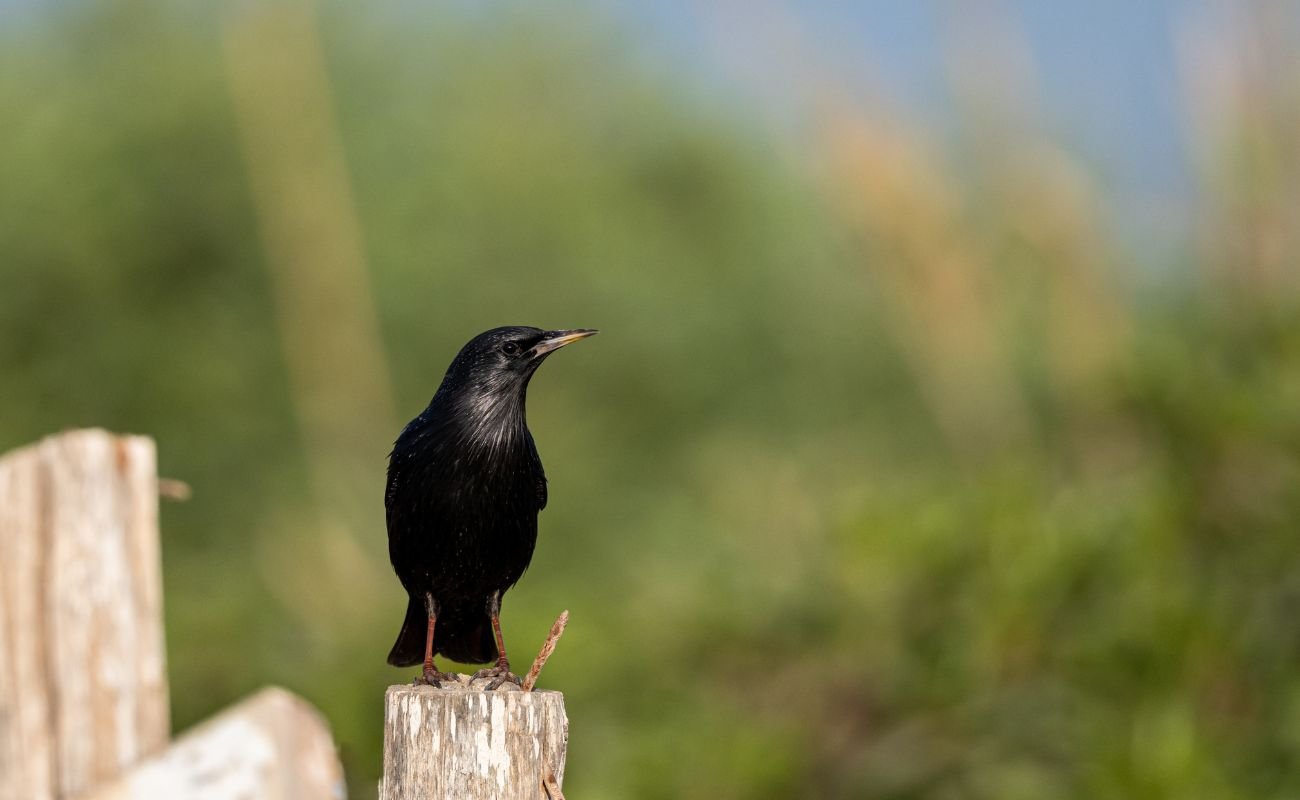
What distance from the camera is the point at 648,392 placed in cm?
1381

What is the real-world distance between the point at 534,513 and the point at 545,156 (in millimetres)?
12854

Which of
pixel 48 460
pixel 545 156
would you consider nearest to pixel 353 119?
pixel 545 156

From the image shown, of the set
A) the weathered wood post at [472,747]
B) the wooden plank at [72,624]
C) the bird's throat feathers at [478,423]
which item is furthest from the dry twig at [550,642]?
the wooden plank at [72,624]

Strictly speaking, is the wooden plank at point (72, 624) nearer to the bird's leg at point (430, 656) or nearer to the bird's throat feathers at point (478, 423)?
the bird's leg at point (430, 656)

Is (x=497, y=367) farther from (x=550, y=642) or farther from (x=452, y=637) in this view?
(x=550, y=642)

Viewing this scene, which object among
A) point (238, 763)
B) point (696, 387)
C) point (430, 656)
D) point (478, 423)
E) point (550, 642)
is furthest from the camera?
point (696, 387)

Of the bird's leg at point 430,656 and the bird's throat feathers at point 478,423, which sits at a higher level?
the bird's throat feathers at point 478,423

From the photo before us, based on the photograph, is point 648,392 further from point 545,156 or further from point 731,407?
point 545,156

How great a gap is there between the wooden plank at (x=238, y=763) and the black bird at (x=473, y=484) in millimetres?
278

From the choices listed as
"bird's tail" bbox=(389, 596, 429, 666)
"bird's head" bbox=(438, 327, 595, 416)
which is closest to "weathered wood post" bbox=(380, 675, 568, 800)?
"bird's head" bbox=(438, 327, 595, 416)

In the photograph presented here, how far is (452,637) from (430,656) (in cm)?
21

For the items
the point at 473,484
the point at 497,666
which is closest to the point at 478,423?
the point at 473,484

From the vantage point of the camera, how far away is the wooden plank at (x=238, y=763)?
284 cm

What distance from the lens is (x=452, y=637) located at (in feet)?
10.8
